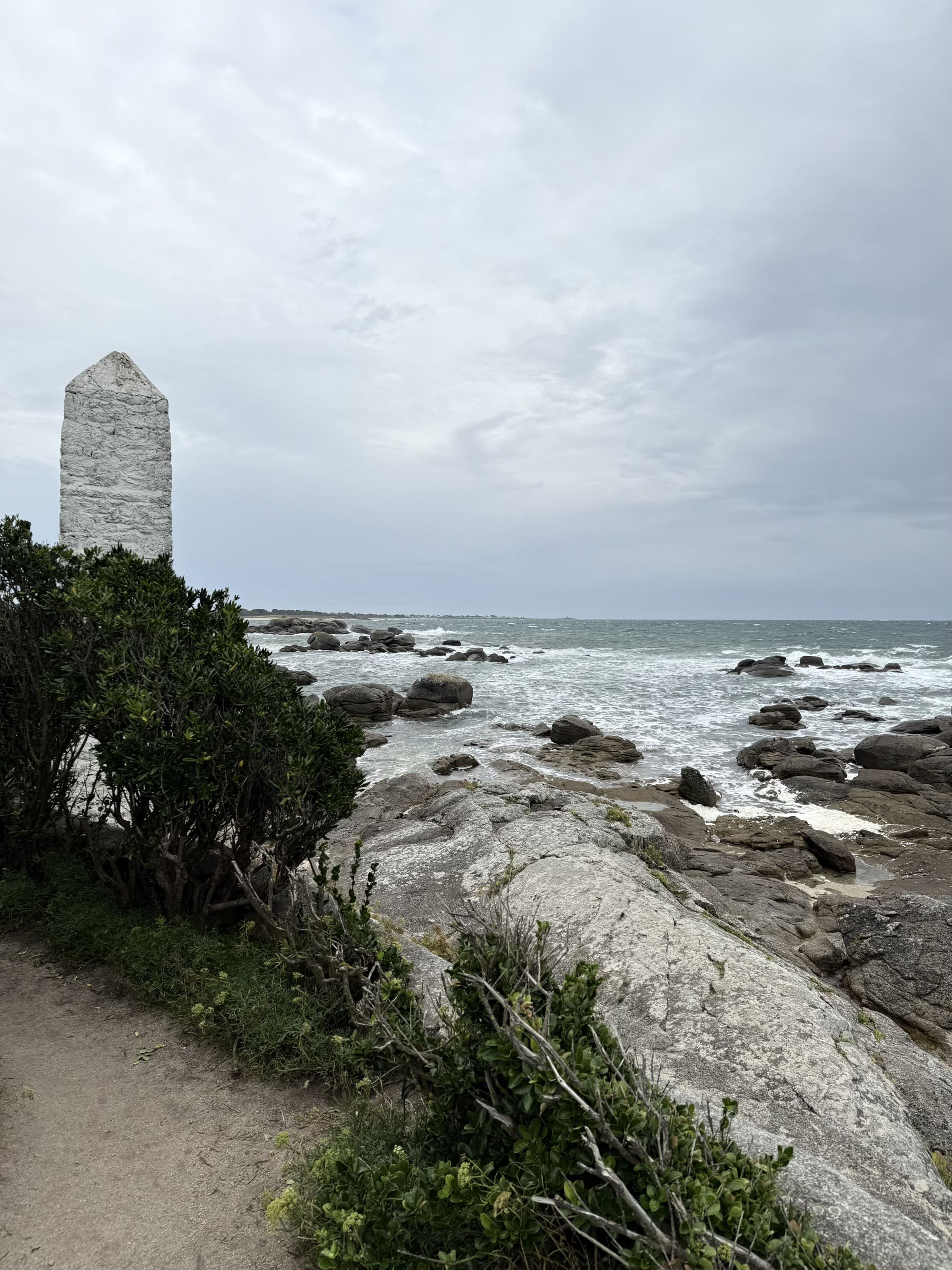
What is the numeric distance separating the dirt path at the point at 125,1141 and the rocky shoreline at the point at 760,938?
1246mm

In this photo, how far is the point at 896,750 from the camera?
16.5m

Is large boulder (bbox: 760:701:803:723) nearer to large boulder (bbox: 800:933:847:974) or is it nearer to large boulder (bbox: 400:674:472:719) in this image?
large boulder (bbox: 400:674:472:719)

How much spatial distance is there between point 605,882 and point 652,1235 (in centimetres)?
316

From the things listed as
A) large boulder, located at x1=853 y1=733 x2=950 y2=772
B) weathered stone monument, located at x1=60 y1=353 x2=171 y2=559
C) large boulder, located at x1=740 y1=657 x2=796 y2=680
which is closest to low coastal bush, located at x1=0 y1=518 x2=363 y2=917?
weathered stone monument, located at x1=60 y1=353 x2=171 y2=559

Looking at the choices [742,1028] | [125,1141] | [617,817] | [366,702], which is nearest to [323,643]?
[366,702]

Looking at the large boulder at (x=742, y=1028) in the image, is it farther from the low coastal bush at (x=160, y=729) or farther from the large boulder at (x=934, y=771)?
the large boulder at (x=934, y=771)

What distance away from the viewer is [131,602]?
4.96m

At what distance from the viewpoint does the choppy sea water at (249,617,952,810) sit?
57.7 feet

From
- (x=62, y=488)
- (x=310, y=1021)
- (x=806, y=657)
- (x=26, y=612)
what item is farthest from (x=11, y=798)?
(x=806, y=657)

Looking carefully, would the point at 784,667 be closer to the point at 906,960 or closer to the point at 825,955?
the point at 825,955

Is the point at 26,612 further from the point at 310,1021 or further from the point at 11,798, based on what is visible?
the point at 310,1021

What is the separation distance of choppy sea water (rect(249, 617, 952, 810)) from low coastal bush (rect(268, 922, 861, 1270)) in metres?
11.7

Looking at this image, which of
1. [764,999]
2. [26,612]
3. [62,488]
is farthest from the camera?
[62,488]

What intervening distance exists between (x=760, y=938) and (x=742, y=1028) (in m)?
3.34
